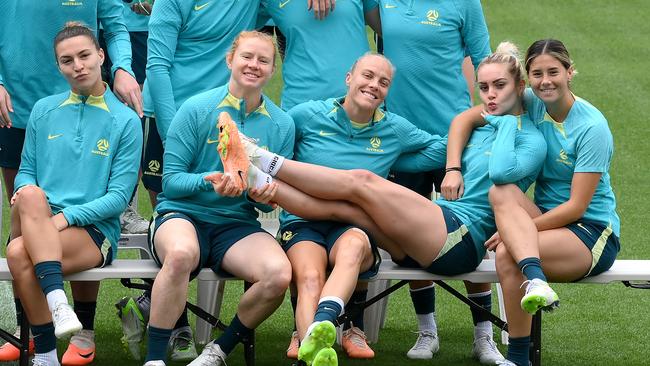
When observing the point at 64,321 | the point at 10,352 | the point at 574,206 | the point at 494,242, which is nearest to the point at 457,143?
the point at 494,242

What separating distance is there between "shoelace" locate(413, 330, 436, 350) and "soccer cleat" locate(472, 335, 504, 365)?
0.69 feet

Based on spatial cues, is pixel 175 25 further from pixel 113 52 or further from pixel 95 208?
pixel 95 208

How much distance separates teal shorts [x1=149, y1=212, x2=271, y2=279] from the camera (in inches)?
246

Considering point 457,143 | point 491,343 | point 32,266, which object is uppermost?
point 457,143

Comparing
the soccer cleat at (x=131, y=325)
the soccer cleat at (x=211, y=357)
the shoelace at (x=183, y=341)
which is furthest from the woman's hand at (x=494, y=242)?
the soccer cleat at (x=131, y=325)

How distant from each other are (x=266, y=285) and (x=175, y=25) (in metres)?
1.41

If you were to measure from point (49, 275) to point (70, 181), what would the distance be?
0.53 metres

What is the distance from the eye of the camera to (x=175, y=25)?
675 centimetres

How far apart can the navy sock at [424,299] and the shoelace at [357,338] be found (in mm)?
347

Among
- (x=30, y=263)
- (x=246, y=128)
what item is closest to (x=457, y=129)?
(x=246, y=128)

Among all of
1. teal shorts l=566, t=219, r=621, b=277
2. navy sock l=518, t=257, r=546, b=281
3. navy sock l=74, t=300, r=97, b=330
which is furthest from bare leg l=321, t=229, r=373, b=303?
navy sock l=74, t=300, r=97, b=330

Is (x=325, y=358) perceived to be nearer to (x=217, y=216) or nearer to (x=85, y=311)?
(x=217, y=216)

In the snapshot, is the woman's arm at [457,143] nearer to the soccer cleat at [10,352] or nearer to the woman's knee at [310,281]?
the woman's knee at [310,281]

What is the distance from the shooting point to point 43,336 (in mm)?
6094
